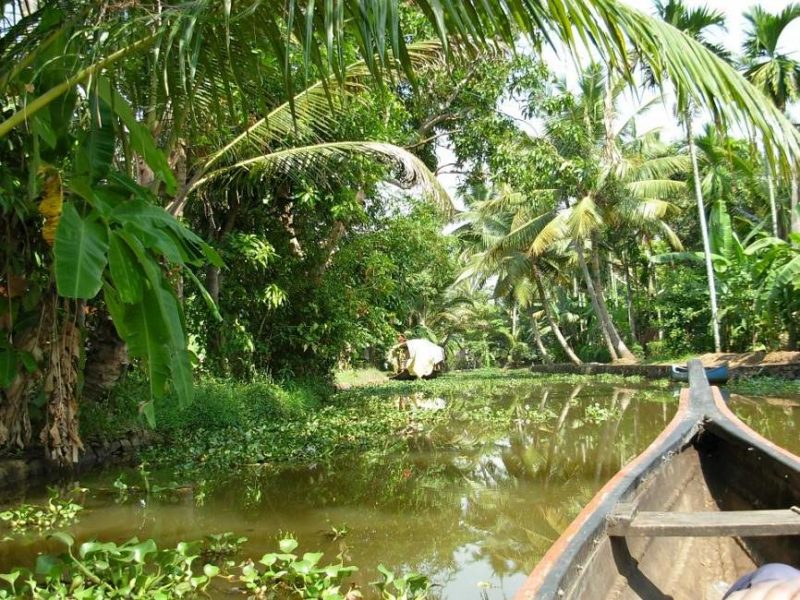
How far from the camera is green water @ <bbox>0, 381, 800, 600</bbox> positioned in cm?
357

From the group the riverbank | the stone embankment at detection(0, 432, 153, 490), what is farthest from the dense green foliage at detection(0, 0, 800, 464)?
the riverbank

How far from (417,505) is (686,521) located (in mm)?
2721

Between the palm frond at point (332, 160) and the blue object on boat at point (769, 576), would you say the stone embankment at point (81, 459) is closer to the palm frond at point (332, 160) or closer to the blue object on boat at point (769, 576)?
the palm frond at point (332, 160)

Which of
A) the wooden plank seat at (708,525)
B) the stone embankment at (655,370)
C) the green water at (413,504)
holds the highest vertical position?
the wooden plank seat at (708,525)

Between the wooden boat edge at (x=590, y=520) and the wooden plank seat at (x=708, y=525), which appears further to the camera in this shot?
the wooden plank seat at (x=708, y=525)

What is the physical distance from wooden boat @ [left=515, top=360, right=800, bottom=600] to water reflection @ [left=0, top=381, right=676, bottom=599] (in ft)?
2.75

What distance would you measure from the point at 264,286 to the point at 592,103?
11893 millimetres

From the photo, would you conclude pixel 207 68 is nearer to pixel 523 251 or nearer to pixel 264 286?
pixel 264 286

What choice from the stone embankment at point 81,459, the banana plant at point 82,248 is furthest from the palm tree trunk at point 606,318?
the banana plant at point 82,248

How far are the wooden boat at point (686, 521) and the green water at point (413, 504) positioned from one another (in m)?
0.84

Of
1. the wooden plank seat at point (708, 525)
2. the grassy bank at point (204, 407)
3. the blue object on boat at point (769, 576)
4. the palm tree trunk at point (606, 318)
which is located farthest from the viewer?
the palm tree trunk at point (606, 318)

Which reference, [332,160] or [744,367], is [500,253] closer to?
[744,367]

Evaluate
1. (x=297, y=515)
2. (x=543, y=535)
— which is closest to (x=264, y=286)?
(x=297, y=515)

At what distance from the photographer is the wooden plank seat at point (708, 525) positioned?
6.89 ft
